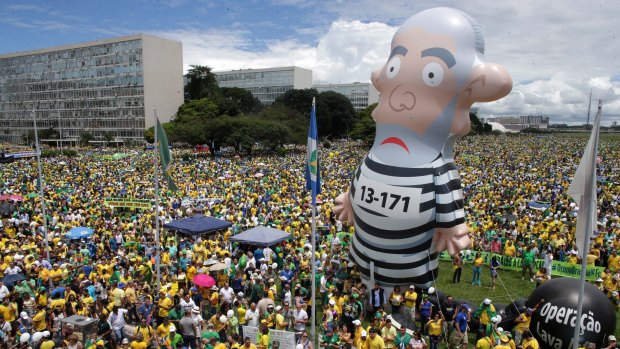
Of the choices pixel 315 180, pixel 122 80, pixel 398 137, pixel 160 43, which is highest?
pixel 160 43

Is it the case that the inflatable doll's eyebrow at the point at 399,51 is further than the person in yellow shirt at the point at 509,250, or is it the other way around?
the person in yellow shirt at the point at 509,250

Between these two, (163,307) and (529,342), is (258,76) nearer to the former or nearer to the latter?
(163,307)

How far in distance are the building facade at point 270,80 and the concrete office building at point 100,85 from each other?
2690 centimetres

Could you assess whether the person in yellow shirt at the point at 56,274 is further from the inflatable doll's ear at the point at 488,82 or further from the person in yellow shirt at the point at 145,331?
the inflatable doll's ear at the point at 488,82

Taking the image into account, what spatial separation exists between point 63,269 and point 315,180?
7719 millimetres

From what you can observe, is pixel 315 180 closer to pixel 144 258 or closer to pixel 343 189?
pixel 144 258

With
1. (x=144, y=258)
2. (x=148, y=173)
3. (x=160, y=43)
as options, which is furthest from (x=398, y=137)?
(x=160, y=43)

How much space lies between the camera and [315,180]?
875 centimetres

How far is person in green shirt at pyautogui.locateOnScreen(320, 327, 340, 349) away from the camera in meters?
8.45

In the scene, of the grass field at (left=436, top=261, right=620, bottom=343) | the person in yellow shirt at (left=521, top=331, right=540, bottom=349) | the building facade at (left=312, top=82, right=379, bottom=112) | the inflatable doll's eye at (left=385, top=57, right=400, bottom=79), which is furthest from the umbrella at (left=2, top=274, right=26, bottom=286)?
the building facade at (left=312, top=82, right=379, bottom=112)

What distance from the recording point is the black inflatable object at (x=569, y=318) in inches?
323

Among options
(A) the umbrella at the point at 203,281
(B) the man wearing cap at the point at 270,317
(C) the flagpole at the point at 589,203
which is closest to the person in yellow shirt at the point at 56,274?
(A) the umbrella at the point at 203,281

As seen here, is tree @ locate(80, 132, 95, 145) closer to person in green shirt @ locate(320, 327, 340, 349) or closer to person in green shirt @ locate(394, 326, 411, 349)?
person in green shirt @ locate(320, 327, 340, 349)

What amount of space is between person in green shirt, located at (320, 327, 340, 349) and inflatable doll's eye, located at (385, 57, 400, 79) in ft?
19.1
